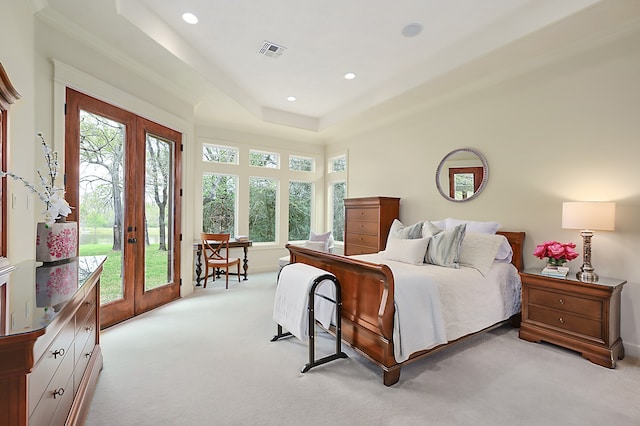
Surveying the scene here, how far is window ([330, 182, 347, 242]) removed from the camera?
662 cm

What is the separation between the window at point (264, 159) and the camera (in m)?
6.32

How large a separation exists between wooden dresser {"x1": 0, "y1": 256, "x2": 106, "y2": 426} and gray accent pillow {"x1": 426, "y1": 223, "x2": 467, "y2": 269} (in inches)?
116

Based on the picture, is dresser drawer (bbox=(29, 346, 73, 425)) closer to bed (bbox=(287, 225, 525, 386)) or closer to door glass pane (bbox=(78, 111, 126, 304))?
bed (bbox=(287, 225, 525, 386))

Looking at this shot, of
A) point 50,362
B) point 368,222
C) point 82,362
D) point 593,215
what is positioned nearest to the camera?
point 50,362

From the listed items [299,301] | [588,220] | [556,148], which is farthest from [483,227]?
[299,301]

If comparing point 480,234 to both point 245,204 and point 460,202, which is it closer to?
point 460,202

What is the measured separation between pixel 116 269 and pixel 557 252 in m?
4.67

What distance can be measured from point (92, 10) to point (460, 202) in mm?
4543

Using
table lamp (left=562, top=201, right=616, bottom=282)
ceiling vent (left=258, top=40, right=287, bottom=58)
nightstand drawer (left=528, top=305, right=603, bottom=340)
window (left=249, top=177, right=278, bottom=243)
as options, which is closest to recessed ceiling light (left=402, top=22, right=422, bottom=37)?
ceiling vent (left=258, top=40, right=287, bottom=58)

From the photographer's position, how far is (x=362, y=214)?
5.16 meters

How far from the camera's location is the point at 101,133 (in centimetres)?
324

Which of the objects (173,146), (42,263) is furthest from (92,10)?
(42,263)

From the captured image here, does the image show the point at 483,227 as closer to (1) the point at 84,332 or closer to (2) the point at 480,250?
(2) the point at 480,250

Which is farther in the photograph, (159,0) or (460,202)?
(460,202)
